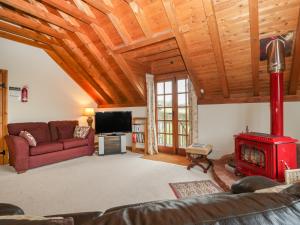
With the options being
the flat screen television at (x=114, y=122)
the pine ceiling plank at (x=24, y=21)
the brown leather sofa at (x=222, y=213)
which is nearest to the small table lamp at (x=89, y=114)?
the flat screen television at (x=114, y=122)

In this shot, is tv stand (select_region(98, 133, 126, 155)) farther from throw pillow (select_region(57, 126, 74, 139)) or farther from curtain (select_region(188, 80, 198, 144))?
curtain (select_region(188, 80, 198, 144))

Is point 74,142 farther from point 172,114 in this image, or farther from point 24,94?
point 172,114

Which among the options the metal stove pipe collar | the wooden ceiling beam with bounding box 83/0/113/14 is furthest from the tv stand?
the metal stove pipe collar

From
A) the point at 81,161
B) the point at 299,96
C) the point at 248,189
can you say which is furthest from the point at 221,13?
the point at 81,161

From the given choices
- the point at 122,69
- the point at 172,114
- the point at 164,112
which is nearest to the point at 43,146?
the point at 122,69

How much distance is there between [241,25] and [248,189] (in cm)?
250

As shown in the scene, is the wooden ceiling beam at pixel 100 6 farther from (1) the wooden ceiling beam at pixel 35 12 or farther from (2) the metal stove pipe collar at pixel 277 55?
(2) the metal stove pipe collar at pixel 277 55

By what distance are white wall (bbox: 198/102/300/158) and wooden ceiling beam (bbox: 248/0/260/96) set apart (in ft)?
1.75

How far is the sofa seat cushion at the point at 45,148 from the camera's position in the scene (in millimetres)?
3916

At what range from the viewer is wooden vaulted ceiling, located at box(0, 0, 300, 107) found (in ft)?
8.90

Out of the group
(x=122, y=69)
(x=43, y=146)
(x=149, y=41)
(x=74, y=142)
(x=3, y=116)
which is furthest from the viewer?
(x=74, y=142)

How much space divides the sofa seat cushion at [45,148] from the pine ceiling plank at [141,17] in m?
3.19

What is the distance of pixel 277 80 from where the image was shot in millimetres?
2730

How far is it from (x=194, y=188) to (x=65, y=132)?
3864 mm
